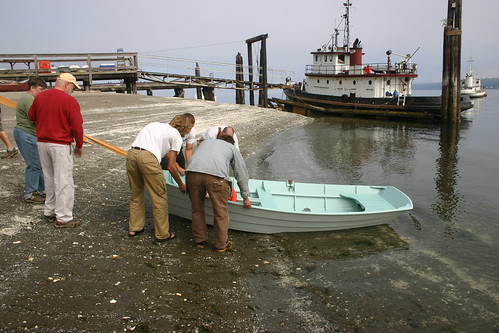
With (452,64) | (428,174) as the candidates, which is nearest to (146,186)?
(428,174)

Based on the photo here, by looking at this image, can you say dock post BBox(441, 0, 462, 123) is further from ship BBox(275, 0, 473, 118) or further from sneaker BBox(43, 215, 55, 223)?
sneaker BBox(43, 215, 55, 223)

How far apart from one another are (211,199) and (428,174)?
8.91m

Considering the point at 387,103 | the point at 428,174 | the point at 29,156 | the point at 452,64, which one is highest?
the point at 452,64

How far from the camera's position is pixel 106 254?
5.06 meters

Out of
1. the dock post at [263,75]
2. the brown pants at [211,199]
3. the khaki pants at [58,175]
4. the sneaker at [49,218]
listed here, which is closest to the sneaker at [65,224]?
the khaki pants at [58,175]

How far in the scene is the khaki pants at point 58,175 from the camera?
205 inches

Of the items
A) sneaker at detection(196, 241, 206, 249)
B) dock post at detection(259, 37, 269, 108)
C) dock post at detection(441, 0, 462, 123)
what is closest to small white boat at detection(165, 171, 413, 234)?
sneaker at detection(196, 241, 206, 249)

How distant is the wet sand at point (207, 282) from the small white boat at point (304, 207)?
0.61 ft

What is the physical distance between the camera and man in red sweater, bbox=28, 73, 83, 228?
512 centimetres

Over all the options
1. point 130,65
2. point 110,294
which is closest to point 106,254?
point 110,294

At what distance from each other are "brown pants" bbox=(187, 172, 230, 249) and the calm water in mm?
2303

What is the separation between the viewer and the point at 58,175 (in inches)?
208

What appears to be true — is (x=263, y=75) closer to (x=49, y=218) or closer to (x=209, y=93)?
(x=209, y=93)

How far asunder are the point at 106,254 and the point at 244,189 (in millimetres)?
1909
